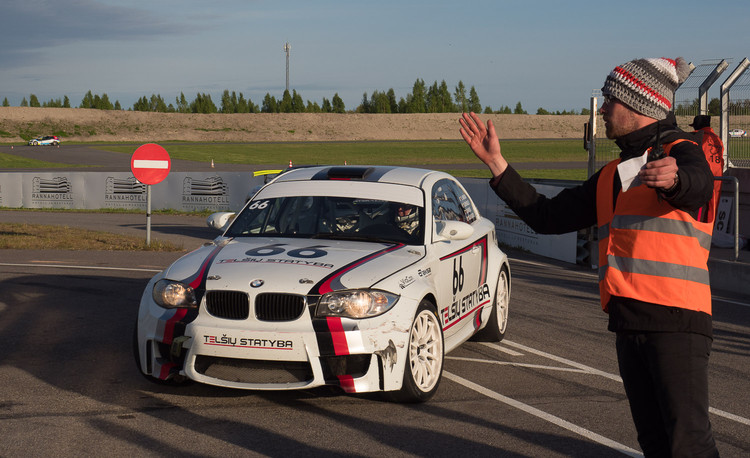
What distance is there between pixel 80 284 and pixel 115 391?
5835 mm

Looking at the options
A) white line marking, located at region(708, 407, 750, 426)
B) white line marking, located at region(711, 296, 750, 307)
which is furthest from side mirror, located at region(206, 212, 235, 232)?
white line marking, located at region(711, 296, 750, 307)

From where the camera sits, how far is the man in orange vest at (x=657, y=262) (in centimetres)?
320

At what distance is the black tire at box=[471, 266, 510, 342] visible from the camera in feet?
26.8

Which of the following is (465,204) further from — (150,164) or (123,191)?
(123,191)

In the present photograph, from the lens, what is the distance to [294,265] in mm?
6164

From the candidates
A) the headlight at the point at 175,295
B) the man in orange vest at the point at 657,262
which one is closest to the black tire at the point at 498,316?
the headlight at the point at 175,295

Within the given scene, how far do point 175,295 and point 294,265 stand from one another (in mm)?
834

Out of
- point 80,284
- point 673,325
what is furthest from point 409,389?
point 80,284

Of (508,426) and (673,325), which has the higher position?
(673,325)

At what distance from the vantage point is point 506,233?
61.1 ft

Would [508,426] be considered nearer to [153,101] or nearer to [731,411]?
[731,411]

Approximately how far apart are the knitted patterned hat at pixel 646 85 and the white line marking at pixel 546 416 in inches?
95.7

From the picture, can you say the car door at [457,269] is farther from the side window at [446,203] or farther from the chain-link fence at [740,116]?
the chain-link fence at [740,116]

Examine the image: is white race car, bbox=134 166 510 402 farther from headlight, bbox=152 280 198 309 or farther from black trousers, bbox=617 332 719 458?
black trousers, bbox=617 332 719 458
